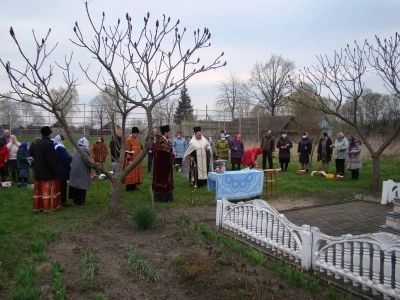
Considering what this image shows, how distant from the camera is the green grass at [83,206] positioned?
5.46 meters

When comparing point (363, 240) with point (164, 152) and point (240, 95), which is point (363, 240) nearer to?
point (164, 152)

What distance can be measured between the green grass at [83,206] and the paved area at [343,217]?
→ 1.46 meters

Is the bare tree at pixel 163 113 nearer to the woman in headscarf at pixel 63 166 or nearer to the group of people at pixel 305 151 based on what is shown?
the group of people at pixel 305 151

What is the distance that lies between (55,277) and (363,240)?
342 centimetres

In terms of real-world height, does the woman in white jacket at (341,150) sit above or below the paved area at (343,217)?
above

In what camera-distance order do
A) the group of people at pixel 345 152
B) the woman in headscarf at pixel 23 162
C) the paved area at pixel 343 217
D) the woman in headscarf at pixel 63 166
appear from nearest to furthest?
the paved area at pixel 343 217 < the woman in headscarf at pixel 63 166 < the woman in headscarf at pixel 23 162 < the group of people at pixel 345 152

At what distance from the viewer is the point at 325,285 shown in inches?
159

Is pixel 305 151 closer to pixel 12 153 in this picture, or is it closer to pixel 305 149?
pixel 305 149

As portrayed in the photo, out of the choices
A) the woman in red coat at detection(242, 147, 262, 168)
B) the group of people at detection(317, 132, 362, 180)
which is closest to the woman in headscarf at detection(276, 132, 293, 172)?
the group of people at detection(317, 132, 362, 180)

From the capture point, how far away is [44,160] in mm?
7387

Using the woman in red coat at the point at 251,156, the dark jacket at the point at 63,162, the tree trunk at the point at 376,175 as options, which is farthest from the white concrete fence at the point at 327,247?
the tree trunk at the point at 376,175

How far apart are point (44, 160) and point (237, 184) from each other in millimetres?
4337

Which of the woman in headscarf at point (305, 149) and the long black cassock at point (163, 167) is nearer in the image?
the long black cassock at point (163, 167)

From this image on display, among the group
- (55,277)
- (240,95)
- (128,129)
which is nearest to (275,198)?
(55,277)
